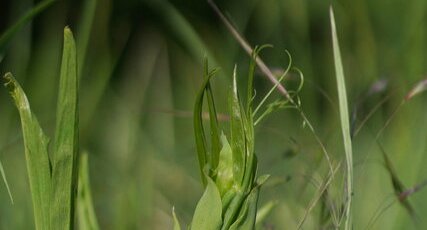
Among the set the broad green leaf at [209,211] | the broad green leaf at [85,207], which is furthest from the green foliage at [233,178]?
the broad green leaf at [85,207]

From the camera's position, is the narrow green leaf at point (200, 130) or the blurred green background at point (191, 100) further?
the blurred green background at point (191, 100)

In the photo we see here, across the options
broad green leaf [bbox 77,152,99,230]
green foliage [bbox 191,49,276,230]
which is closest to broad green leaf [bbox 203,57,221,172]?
green foliage [bbox 191,49,276,230]

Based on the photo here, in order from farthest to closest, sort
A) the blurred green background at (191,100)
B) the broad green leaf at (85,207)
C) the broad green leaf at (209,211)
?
the blurred green background at (191,100)
the broad green leaf at (85,207)
the broad green leaf at (209,211)

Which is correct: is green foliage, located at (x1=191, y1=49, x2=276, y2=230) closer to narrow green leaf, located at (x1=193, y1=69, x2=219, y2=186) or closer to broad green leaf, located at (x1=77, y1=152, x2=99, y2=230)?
narrow green leaf, located at (x1=193, y1=69, x2=219, y2=186)

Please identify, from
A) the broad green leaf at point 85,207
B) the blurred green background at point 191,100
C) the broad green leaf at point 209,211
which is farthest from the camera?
the blurred green background at point 191,100

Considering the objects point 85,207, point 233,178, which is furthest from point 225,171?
point 85,207

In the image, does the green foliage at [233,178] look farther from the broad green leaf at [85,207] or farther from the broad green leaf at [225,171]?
the broad green leaf at [85,207]
